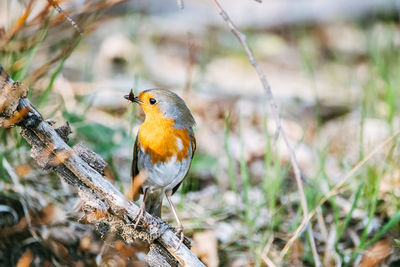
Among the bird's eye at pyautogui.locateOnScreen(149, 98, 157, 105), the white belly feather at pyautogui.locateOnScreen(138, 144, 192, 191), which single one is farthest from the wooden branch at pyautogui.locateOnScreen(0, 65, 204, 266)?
the bird's eye at pyautogui.locateOnScreen(149, 98, 157, 105)

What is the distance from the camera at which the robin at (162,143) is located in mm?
3127

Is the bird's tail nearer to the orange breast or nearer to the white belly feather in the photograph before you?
the white belly feather

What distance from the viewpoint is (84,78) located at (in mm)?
5641

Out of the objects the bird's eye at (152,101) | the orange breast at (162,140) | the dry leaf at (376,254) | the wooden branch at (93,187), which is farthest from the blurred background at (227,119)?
the bird's eye at (152,101)

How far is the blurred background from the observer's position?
134 inches

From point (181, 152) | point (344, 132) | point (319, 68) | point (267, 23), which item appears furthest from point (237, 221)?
point (267, 23)

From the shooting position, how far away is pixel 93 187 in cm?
255

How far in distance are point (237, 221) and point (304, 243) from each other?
49 cm

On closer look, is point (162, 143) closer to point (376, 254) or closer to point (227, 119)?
point (227, 119)

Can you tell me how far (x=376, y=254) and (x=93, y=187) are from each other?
5.90 feet

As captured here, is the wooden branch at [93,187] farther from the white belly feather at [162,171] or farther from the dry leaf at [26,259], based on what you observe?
the dry leaf at [26,259]

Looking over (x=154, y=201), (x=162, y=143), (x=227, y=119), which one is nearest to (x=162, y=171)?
(x=162, y=143)

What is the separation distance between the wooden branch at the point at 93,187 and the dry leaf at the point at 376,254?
121 cm

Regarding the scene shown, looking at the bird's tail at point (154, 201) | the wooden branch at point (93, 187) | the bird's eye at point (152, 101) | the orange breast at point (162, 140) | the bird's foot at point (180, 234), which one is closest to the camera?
the wooden branch at point (93, 187)
